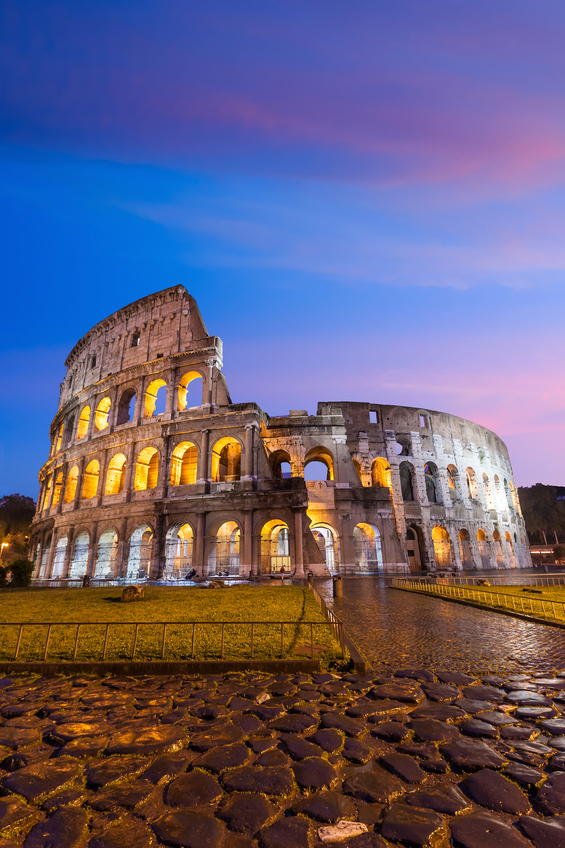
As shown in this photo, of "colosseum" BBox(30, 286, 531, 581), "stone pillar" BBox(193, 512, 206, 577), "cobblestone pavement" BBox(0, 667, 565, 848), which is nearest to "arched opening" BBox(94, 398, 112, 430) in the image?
"colosseum" BBox(30, 286, 531, 581)

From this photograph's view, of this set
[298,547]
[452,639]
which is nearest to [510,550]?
[298,547]

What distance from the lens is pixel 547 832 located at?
221 centimetres

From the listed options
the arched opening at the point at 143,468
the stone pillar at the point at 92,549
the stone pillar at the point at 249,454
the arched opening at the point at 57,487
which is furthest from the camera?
the arched opening at the point at 57,487

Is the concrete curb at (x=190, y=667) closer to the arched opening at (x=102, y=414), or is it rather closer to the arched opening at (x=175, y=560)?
the arched opening at (x=175, y=560)

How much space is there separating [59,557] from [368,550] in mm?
21891

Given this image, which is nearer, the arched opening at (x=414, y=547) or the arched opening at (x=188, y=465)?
the arched opening at (x=188, y=465)

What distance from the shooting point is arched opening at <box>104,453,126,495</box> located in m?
27.5

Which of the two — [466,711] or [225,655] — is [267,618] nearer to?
[225,655]

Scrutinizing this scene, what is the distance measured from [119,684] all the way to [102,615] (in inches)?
210

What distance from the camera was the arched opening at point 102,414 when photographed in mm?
30375

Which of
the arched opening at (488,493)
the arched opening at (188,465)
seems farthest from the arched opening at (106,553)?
the arched opening at (488,493)

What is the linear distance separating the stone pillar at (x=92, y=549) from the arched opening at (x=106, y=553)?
23 cm

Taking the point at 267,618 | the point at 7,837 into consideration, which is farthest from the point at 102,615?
the point at 7,837

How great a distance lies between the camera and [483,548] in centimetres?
3472
